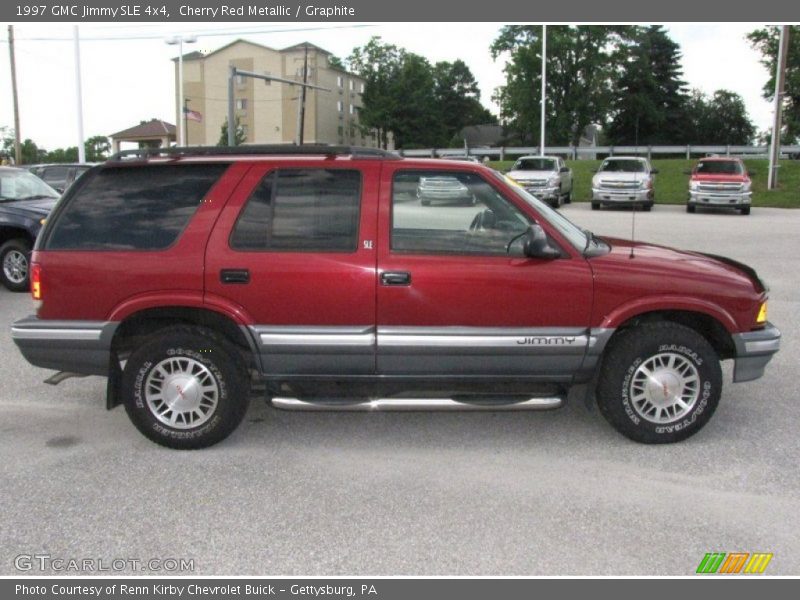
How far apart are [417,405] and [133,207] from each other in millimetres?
2168

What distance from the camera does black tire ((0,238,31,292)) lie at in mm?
10445

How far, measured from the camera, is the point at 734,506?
13.0 ft

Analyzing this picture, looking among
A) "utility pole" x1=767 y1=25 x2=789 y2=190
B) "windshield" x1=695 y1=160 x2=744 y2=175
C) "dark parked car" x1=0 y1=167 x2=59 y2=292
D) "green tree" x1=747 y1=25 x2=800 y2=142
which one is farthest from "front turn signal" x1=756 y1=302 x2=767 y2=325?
"green tree" x1=747 y1=25 x2=800 y2=142

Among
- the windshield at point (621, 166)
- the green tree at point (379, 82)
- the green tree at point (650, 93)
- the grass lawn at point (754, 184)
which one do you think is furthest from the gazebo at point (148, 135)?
the windshield at point (621, 166)

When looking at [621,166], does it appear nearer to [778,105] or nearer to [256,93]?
[778,105]

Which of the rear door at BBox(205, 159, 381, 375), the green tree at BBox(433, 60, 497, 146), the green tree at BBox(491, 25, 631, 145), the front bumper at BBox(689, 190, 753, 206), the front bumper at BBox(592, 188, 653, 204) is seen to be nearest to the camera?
the rear door at BBox(205, 159, 381, 375)

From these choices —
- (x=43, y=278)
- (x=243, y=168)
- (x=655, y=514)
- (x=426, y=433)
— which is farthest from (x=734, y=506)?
(x=43, y=278)

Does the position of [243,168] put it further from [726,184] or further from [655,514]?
[726,184]

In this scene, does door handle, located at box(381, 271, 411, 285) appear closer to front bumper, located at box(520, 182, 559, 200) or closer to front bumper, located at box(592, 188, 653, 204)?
front bumper, located at box(520, 182, 559, 200)

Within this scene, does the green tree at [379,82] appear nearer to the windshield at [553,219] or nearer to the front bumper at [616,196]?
the front bumper at [616,196]

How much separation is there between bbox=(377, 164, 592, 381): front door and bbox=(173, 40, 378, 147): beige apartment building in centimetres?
8470

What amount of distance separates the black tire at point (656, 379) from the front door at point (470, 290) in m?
0.29

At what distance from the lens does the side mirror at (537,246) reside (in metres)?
4.44
